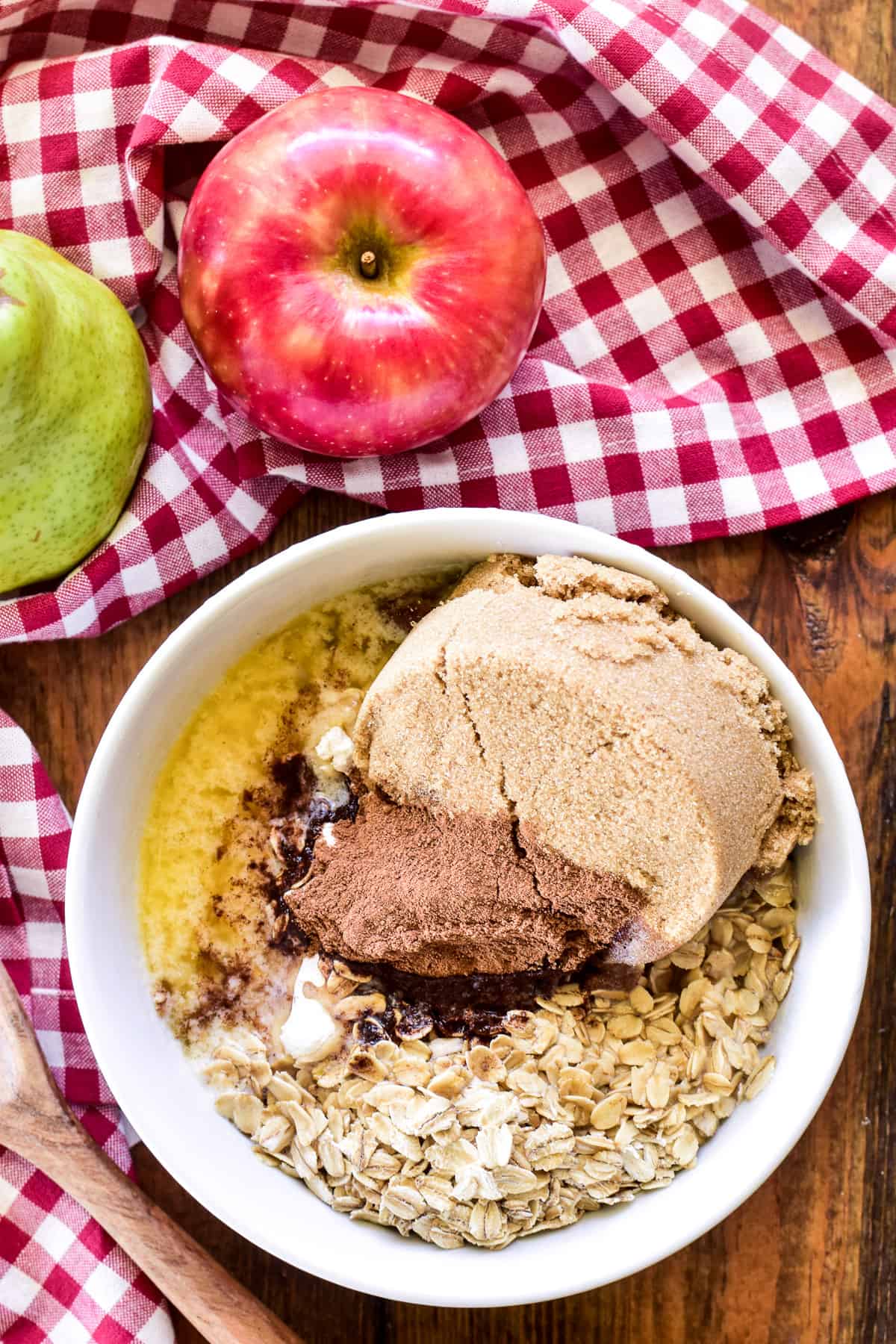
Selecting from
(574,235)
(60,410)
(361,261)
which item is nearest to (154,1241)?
(60,410)

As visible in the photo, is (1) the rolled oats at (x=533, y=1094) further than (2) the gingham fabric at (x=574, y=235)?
No

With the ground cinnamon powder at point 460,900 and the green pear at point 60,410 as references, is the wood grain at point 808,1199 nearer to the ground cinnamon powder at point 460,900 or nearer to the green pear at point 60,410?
the ground cinnamon powder at point 460,900

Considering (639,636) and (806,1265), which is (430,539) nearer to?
(639,636)

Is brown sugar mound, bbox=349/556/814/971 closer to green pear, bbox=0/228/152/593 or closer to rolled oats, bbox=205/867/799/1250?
rolled oats, bbox=205/867/799/1250

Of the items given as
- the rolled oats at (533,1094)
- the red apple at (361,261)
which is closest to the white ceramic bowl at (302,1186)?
the rolled oats at (533,1094)

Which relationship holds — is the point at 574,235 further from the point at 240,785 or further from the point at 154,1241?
the point at 154,1241

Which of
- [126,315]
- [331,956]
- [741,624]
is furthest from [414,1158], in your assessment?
[126,315]
